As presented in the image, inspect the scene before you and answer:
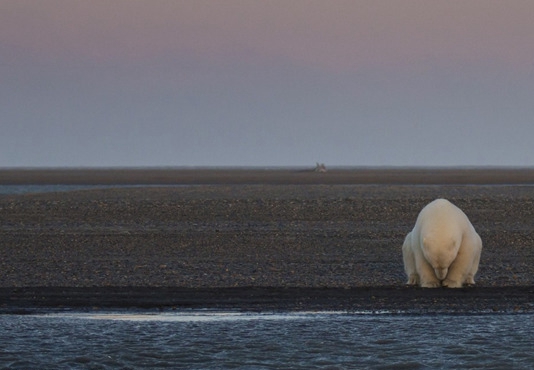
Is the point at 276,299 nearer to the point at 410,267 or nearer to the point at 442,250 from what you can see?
the point at 442,250

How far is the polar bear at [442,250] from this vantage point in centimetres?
1622

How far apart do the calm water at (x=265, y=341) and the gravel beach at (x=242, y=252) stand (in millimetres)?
1041

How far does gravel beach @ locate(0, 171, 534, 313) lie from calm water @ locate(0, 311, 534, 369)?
104 cm

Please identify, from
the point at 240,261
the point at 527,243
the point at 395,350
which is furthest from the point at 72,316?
Result: the point at 527,243

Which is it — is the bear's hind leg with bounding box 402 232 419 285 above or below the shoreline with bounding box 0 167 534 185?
below

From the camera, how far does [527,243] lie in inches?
1009

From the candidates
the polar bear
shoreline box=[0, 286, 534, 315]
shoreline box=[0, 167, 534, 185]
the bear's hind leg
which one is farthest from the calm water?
shoreline box=[0, 167, 534, 185]

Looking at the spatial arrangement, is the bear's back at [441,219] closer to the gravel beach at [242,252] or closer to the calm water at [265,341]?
the gravel beach at [242,252]

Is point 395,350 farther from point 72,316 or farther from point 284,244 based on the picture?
point 284,244

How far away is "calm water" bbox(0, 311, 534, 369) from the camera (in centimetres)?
1100

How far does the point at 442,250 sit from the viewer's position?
53.0 feet

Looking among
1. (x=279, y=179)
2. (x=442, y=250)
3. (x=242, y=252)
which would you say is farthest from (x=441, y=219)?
(x=279, y=179)

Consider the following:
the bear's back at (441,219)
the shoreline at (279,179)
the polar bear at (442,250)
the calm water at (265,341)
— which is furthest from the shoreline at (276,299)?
the shoreline at (279,179)

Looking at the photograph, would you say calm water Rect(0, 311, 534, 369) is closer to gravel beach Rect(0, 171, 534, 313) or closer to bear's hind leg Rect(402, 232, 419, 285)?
gravel beach Rect(0, 171, 534, 313)
